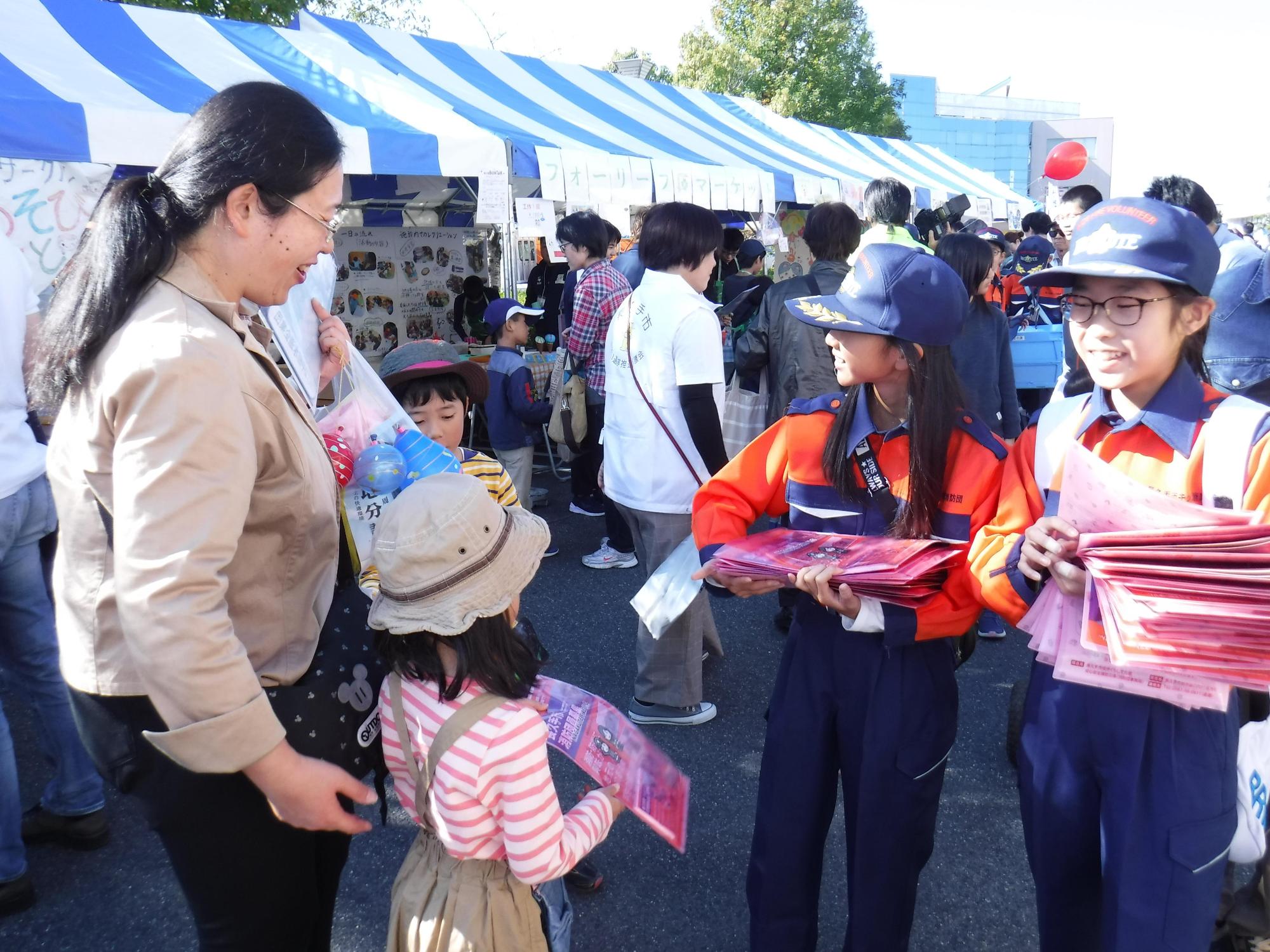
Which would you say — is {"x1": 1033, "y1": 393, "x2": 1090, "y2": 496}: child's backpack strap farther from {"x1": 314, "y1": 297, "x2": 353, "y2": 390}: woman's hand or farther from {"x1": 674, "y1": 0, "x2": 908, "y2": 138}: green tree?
{"x1": 674, "y1": 0, "x2": 908, "y2": 138}: green tree

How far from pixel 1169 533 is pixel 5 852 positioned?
119 inches

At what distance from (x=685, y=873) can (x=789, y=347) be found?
2.33 metres

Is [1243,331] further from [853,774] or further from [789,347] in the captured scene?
[853,774]

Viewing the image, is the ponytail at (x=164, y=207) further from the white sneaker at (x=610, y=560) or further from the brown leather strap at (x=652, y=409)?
the white sneaker at (x=610, y=560)

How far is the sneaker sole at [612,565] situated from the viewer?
5.44 m

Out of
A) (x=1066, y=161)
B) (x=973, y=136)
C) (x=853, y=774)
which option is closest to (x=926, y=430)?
(x=853, y=774)

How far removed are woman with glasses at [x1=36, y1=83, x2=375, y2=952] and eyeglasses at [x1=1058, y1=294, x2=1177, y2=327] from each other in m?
1.29

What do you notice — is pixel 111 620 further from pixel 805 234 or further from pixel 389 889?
pixel 805 234

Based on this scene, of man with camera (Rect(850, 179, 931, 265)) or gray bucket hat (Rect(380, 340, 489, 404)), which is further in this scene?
man with camera (Rect(850, 179, 931, 265))

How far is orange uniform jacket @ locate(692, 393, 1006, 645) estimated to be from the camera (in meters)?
1.71

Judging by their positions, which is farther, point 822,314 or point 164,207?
point 822,314

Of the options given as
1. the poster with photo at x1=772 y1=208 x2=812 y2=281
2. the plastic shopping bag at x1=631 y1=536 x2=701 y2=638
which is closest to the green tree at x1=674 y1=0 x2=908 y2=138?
the poster with photo at x1=772 y1=208 x2=812 y2=281

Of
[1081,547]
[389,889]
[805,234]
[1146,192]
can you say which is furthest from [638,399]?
[1146,192]

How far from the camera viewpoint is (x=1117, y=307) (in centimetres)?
148
